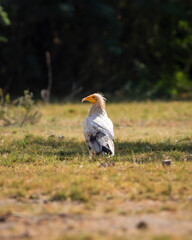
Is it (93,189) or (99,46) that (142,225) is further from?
(99,46)

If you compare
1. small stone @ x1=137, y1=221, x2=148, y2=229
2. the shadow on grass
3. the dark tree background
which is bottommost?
small stone @ x1=137, y1=221, x2=148, y2=229

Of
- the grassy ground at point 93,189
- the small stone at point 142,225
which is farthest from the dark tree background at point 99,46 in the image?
the small stone at point 142,225

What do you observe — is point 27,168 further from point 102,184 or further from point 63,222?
point 63,222

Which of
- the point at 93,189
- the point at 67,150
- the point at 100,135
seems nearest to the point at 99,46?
the point at 67,150

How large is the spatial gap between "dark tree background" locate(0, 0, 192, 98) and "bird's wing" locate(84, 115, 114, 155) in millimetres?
13202

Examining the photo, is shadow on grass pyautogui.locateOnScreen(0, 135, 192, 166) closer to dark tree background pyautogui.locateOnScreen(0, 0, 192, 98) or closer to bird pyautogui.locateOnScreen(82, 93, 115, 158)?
bird pyautogui.locateOnScreen(82, 93, 115, 158)

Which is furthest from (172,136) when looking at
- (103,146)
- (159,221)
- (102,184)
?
(159,221)

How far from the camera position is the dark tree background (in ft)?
70.7

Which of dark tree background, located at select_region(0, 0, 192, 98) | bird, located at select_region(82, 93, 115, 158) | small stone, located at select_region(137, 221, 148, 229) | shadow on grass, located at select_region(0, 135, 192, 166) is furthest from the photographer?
dark tree background, located at select_region(0, 0, 192, 98)

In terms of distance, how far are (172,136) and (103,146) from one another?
10.6 feet

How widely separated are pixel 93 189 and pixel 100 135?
236 cm

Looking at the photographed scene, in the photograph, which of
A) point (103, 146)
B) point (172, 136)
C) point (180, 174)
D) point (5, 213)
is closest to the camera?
point (5, 213)

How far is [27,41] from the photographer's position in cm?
2298

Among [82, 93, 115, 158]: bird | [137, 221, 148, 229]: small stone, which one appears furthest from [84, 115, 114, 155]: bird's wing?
[137, 221, 148, 229]: small stone
